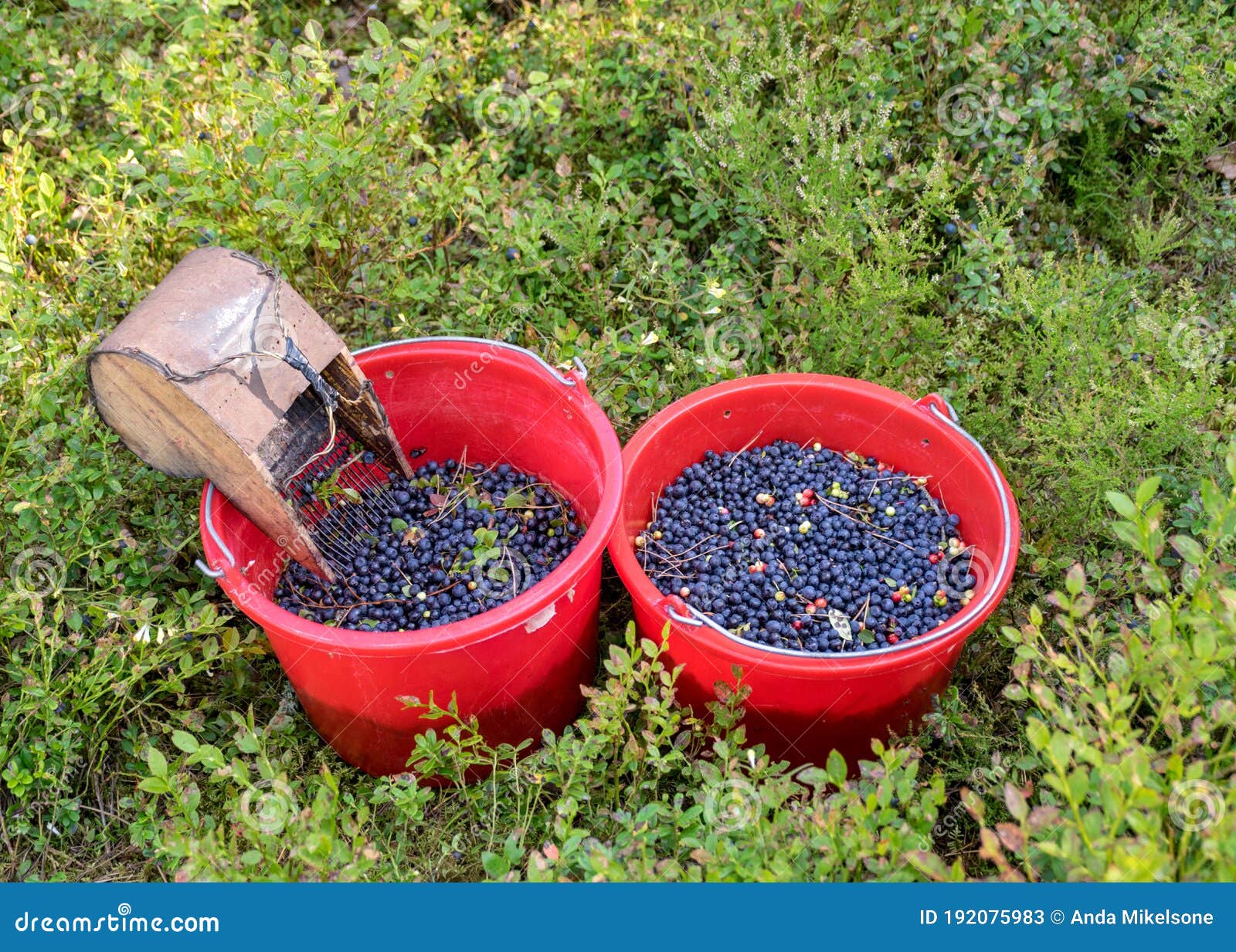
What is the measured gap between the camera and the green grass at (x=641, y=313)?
2148 millimetres

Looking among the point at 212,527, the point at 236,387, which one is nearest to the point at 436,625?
the point at 212,527

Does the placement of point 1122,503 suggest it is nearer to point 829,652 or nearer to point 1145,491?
point 1145,491

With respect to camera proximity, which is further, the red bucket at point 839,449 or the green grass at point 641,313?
the red bucket at point 839,449

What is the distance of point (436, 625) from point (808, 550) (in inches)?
39.4

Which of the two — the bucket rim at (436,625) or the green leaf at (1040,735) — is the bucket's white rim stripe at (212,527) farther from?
the green leaf at (1040,735)

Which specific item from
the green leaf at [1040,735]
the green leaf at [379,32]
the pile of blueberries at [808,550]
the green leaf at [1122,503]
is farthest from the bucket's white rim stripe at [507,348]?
the green leaf at [1040,735]

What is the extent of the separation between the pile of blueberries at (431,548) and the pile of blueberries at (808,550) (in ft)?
1.02

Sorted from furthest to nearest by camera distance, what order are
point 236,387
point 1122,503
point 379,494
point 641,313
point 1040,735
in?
point 641,313, point 379,494, point 236,387, point 1122,503, point 1040,735

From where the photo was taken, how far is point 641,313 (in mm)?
3381

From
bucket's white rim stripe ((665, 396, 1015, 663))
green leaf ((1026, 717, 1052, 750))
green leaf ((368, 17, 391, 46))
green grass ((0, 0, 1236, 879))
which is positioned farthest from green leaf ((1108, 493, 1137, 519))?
green leaf ((368, 17, 391, 46))

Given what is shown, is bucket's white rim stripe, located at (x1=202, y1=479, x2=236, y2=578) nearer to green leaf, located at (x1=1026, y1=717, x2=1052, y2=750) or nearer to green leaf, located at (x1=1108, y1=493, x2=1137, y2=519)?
green leaf, located at (x1=1026, y1=717, x2=1052, y2=750)

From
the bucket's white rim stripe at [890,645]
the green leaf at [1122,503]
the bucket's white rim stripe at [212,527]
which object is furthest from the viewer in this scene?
the bucket's white rim stripe at [212,527]

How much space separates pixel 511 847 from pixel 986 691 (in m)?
1.42

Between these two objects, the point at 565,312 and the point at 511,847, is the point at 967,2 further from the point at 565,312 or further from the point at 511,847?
the point at 511,847
